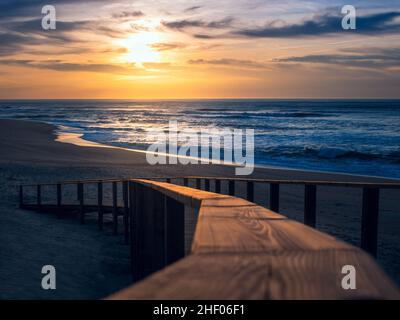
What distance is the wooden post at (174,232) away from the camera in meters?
3.99

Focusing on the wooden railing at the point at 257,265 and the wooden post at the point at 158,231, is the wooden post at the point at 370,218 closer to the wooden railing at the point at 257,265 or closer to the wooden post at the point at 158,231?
the wooden post at the point at 158,231

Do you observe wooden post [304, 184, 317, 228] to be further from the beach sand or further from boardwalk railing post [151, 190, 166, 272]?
the beach sand

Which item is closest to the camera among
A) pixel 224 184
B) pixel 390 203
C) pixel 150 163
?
pixel 390 203

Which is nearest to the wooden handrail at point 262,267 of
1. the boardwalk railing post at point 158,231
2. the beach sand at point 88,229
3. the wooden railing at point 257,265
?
the wooden railing at point 257,265

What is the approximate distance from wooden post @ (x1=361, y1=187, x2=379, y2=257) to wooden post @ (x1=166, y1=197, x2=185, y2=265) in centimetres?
179

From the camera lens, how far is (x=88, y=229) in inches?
435

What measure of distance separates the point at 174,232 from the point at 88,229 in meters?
7.50

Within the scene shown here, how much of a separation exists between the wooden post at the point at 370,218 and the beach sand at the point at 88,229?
3.75 meters

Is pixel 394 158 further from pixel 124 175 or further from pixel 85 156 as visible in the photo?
pixel 85 156

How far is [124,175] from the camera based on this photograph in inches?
715

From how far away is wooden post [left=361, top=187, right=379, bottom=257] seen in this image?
14.5 ft

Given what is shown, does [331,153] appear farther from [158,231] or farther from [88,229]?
[158,231]
